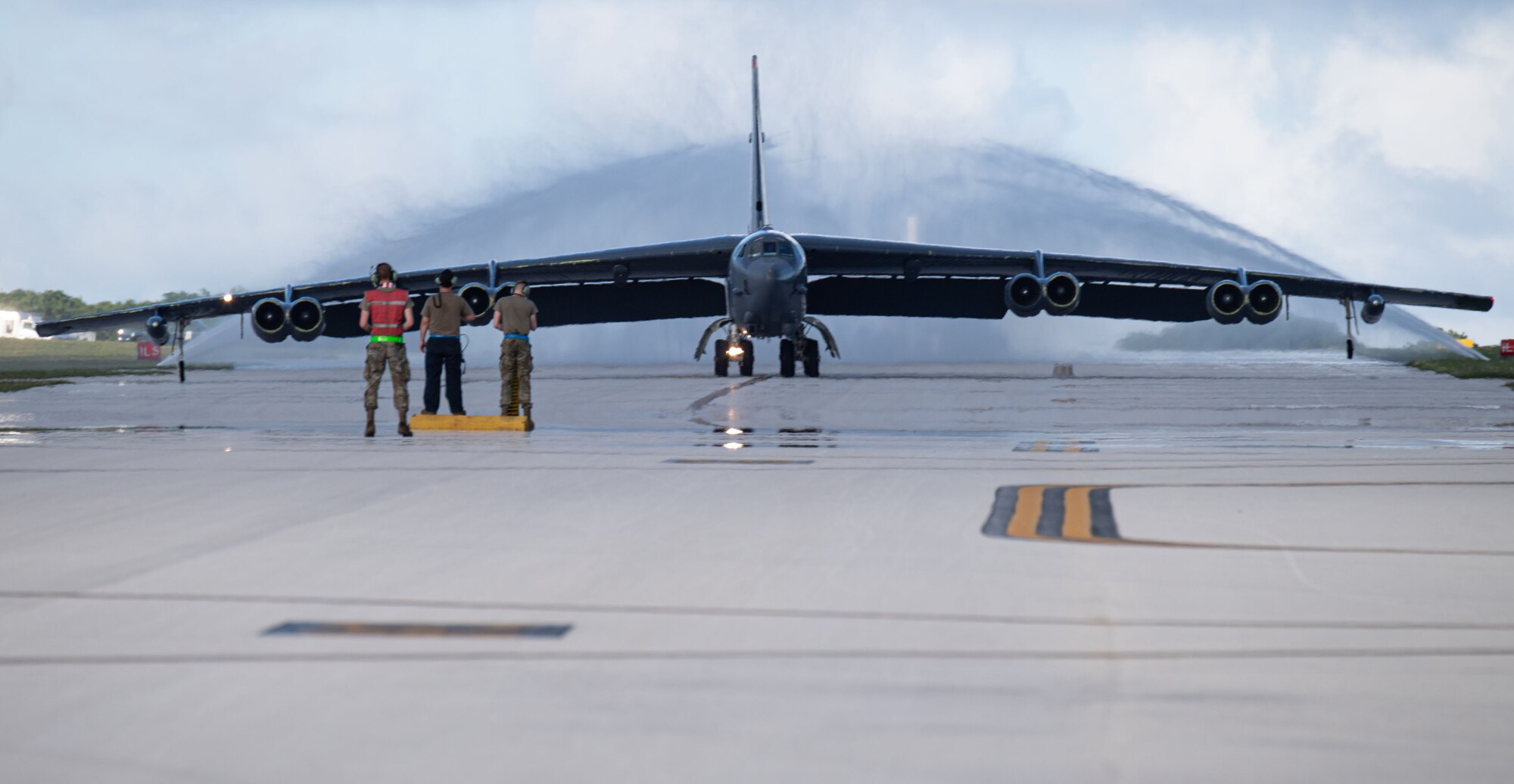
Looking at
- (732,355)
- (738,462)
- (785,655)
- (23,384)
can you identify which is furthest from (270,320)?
(785,655)

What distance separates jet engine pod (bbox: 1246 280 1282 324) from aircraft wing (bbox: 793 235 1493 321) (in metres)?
0.84

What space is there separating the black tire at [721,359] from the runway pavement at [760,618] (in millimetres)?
20688

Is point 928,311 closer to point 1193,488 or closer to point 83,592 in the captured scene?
point 1193,488

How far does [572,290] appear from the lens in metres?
43.3

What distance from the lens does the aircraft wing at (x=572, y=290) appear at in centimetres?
3700

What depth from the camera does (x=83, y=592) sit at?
6.02 metres

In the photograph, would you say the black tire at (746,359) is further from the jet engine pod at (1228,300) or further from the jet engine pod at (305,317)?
the jet engine pod at (1228,300)

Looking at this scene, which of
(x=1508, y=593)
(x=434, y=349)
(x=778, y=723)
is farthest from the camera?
(x=434, y=349)

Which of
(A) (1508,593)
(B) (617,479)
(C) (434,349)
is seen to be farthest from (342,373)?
(A) (1508,593)

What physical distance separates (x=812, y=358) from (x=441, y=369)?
1535 cm

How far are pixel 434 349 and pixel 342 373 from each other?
23.0 m

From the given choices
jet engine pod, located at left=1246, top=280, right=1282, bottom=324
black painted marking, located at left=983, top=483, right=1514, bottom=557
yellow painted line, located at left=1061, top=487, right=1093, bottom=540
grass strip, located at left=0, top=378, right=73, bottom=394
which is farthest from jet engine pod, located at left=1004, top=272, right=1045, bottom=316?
yellow painted line, located at left=1061, top=487, right=1093, bottom=540

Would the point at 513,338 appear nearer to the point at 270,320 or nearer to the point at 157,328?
the point at 270,320

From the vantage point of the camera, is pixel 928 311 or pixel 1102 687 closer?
pixel 1102 687
